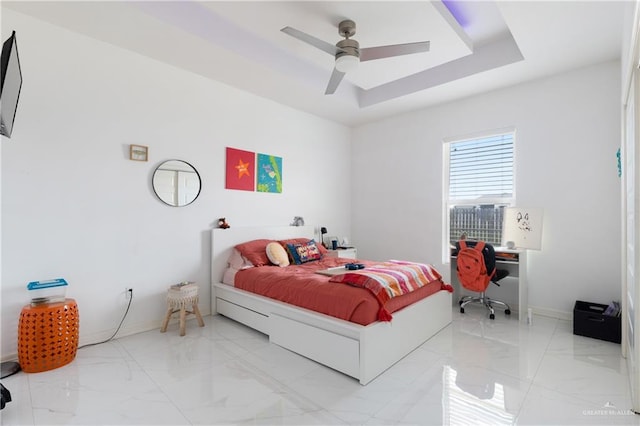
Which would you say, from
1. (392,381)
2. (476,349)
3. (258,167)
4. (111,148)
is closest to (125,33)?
(111,148)

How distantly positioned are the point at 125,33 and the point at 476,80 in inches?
146

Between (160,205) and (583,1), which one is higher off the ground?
(583,1)

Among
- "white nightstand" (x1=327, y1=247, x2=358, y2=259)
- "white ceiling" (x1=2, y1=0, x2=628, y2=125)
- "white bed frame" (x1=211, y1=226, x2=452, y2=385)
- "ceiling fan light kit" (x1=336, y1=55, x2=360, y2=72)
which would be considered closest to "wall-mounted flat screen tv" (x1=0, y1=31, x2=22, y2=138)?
"white ceiling" (x1=2, y1=0, x2=628, y2=125)

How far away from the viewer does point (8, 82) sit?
5.75ft

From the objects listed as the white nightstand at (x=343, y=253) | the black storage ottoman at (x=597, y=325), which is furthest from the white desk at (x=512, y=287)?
the white nightstand at (x=343, y=253)

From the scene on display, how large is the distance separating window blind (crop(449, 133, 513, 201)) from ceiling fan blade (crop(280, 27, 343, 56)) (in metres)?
2.58

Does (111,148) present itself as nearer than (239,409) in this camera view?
No

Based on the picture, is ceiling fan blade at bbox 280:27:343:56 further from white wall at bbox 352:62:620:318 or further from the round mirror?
white wall at bbox 352:62:620:318

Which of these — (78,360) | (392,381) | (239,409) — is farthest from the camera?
(78,360)

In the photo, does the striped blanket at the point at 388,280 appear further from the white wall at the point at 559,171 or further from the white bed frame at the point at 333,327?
the white wall at the point at 559,171

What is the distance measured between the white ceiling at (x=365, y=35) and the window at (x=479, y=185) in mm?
755

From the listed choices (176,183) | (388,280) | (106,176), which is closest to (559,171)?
(388,280)

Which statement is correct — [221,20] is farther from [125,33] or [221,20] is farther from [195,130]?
[195,130]

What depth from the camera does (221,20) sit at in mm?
2924
